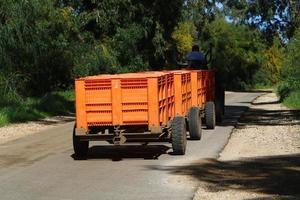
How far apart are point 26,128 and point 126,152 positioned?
24.1ft

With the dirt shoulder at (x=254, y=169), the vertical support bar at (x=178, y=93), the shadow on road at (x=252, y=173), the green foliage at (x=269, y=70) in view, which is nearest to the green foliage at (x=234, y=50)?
the green foliage at (x=269, y=70)

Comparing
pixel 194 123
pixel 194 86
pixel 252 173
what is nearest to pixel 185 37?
pixel 194 86

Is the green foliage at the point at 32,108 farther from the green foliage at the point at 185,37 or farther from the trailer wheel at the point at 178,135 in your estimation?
the green foliage at the point at 185,37

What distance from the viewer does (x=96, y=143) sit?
51.9 ft

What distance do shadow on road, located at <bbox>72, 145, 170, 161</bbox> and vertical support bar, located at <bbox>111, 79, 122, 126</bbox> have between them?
1026 millimetres

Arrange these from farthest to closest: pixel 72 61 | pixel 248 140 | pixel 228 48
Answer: pixel 228 48
pixel 72 61
pixel 248 140

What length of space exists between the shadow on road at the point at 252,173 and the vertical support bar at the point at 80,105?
5.89ft

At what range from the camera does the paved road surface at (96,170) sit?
9320 millimetres

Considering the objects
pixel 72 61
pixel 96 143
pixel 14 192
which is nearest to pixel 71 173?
pixel 14 192

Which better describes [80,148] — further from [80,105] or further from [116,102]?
[116,102]

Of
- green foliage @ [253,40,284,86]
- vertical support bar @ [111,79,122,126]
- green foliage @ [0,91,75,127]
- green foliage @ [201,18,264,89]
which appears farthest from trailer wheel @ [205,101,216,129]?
green foliage @ [253,40,284,86]

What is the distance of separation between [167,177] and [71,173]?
1881mm

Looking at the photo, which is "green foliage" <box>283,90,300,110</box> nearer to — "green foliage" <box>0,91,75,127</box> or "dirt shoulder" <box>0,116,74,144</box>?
"green foliage" <box>0,91,75,127</box>

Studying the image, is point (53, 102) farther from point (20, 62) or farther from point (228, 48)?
point (228, 48)
